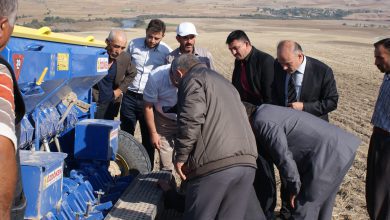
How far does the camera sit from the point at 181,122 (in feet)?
11.5

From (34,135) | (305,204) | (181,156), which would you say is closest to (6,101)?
(181,156)

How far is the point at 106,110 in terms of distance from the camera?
6.05 m

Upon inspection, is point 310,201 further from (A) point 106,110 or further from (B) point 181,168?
(A) point 106,110

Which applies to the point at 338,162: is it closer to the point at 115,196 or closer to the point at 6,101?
the point at 115,196

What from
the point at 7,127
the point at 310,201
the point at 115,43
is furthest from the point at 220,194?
the point at 115,43

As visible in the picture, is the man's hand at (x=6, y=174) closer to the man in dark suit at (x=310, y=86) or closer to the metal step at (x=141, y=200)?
the metal step at (x=141, y=200)

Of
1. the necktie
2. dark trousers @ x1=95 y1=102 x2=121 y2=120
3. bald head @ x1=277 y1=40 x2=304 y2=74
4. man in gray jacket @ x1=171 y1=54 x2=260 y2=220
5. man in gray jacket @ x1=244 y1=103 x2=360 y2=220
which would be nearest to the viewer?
man in gray jacket @ x1=171 y1=54 x2=260 y2=220

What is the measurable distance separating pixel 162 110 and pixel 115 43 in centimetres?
102

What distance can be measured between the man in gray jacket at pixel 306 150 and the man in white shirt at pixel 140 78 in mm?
2135

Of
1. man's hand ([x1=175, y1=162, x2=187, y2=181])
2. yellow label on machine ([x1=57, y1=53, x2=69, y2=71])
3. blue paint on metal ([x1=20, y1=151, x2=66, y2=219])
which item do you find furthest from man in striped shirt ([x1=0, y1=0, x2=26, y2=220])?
yellow label on machine ([x1=57, y1=53, x2=69, y2=71])

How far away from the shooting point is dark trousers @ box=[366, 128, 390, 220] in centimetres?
419

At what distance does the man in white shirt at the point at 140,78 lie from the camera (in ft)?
19.4

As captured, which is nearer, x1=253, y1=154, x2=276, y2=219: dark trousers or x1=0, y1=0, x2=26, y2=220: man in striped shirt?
x1=0, y1=0, x2=26, y2=220: man in striped shirt

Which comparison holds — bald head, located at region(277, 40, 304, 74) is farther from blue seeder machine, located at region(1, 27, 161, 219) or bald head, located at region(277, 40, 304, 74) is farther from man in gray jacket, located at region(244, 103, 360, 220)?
blue seeder machine, located at region(1, 27, 161, 219)
